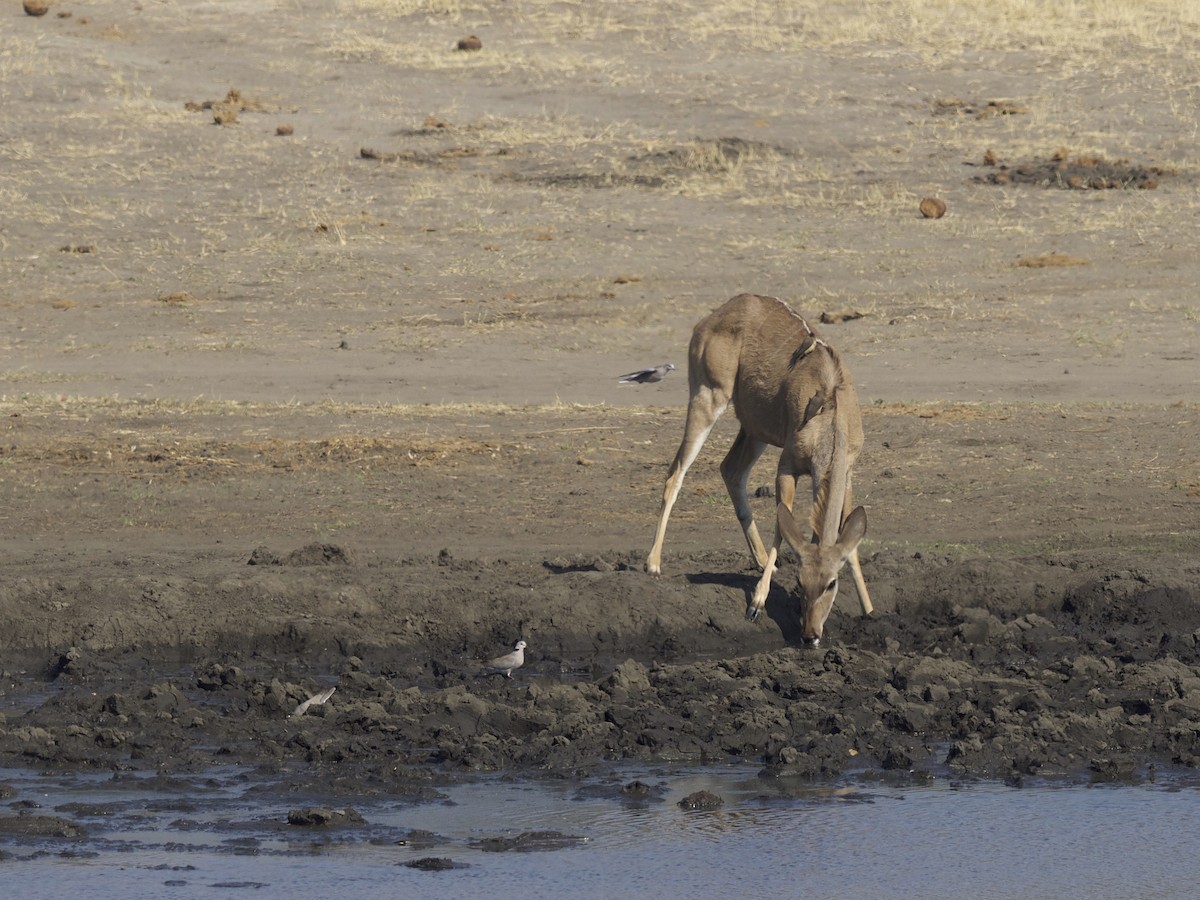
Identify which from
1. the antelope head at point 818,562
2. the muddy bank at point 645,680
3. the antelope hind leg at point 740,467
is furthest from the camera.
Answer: the antelope hind leg at point 740,467

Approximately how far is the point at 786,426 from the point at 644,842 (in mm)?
3195

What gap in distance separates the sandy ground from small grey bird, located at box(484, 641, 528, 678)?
174 mm

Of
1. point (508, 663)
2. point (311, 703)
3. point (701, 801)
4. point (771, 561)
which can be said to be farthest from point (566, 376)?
point (701, 801)

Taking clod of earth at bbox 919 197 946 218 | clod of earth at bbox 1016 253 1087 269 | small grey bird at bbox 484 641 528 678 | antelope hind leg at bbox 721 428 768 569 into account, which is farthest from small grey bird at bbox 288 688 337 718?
clod of earth at bbox 919 197 946 218

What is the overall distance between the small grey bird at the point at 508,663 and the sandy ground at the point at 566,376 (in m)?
0.17

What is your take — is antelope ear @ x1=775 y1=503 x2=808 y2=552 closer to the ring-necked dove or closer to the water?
the water

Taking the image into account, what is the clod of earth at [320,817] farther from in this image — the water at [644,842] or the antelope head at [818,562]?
the antelope head at [818,562]

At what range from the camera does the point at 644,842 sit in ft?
22.8

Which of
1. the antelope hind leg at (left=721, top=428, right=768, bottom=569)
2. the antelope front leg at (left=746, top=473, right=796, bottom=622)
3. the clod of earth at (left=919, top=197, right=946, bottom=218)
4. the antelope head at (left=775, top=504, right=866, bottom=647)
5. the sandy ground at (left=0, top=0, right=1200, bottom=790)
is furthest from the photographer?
the clod of earth at (left=919, top=197, right=946, bottom=218)

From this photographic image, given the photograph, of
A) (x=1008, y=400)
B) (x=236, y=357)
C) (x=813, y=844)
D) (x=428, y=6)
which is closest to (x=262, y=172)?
(x=236, y=357)

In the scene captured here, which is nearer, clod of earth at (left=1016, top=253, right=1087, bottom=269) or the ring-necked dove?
the ring-necked dove

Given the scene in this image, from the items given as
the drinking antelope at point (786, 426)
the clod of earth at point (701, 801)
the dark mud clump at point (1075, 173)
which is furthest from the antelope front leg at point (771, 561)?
the dark mud clump at point (1075, 173)

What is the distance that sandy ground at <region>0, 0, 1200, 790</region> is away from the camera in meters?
8.34

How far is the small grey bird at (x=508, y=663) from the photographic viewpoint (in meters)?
8.88
